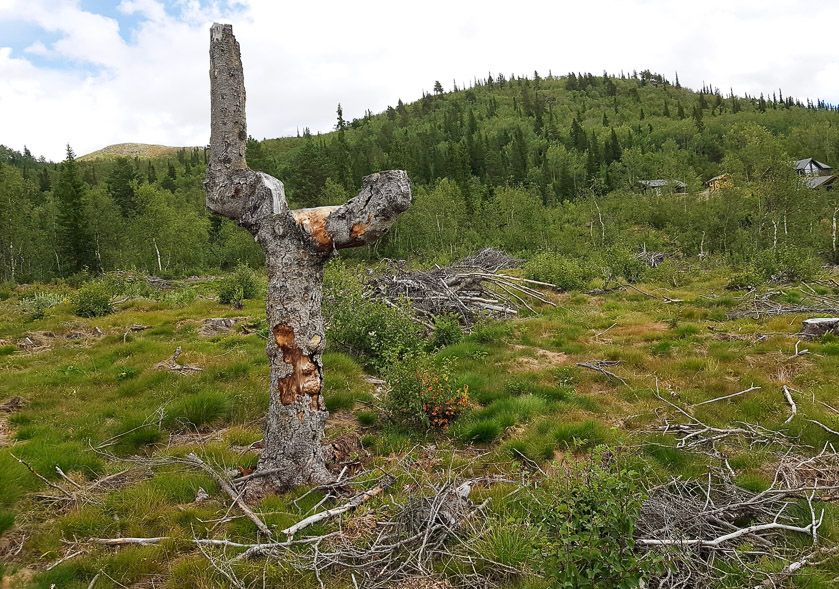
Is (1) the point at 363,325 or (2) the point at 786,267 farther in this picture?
(2) the point at 786,267

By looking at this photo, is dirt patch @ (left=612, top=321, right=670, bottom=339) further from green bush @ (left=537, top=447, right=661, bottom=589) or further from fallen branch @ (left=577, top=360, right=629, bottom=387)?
green bush @ (left=537, top=447, right=661, bottom=589)

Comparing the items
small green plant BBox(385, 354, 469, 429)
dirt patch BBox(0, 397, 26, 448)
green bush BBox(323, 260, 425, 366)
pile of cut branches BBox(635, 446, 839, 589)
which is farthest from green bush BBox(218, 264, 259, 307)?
pile of cut branches BBox(635, 446, 839, 589)

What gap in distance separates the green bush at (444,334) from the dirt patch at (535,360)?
1325 millimetres

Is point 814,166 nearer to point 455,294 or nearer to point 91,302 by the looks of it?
point 455,294

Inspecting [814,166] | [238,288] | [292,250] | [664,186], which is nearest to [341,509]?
[292,250]

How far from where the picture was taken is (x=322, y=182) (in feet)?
183

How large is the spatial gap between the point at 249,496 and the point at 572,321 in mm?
10241

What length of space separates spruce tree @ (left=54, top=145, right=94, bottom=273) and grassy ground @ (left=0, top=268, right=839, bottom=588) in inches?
1454

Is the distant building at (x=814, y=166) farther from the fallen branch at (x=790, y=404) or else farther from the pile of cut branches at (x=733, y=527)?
the pile of cut branches at (x=733, y=527)

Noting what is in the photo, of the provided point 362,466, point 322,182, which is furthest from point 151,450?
point 322,182

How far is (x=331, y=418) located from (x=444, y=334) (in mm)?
4640

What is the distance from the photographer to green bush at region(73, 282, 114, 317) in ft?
51.8

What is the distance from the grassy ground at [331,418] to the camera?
4168 millimetres

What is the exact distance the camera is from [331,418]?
23.5 feet
